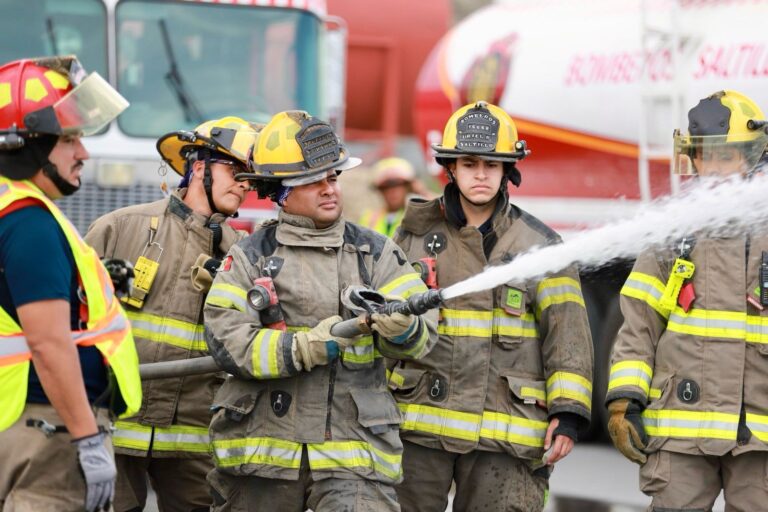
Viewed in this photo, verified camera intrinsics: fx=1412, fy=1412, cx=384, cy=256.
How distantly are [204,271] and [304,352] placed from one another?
91 centimetres

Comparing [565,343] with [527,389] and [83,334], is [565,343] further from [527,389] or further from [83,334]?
[83,334]

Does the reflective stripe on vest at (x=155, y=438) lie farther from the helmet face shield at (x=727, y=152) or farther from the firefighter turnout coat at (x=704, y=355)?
the helmet face shield at (x=727, y=152)

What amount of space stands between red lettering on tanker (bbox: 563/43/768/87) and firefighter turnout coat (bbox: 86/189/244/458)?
461 cm

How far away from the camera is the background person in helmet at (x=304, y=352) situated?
15.2 ft

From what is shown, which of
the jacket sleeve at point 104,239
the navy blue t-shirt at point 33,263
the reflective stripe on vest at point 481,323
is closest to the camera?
the navy blue t-shirt at point 33,263

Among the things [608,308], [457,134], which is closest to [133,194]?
[608,308]

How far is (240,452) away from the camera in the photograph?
15.5 feet

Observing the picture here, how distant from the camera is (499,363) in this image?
5285 mm

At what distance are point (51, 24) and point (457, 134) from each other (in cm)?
456

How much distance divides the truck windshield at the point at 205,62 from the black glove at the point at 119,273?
4527mm

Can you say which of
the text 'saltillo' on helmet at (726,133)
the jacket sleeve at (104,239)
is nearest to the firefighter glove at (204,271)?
the jacket sleeve at (104,239)

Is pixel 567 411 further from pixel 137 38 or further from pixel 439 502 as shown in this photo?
pixel 137 38

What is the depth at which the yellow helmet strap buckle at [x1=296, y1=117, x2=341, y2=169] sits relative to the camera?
4801 millimetres

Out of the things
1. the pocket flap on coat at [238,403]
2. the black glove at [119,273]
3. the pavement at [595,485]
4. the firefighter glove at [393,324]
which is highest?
the black glove at [119,273]
